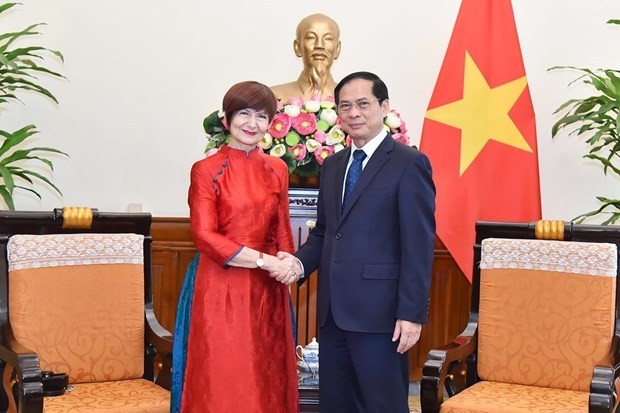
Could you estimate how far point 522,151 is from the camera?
14.2 ft

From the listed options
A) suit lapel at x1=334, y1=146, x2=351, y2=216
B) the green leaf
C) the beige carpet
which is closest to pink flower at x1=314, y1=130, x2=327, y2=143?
suit lapel at x1=334, y1=146, x2=351, y2=216

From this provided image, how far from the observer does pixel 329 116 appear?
11.2ft

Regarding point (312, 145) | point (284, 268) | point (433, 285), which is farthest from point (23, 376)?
point (433, 285)

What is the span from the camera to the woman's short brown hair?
8.71ft

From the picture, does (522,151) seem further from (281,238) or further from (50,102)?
(50,102)

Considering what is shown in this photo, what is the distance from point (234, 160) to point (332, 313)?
59 centimetres

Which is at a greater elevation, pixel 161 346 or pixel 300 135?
pixel 300 135

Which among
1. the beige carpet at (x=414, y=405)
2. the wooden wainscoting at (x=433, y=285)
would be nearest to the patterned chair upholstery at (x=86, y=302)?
the wooden wainscoting at (x=433, y=285)

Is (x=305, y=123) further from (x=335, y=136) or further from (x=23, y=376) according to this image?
(x=23, y=376)

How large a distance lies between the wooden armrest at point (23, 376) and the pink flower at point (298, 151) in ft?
4.11

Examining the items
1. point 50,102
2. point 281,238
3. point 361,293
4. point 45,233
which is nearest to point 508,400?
point 361,293

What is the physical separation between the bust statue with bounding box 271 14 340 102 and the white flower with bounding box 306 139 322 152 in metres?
0.68

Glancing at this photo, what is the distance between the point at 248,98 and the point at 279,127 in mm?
692

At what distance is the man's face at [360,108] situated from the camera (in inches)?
99.8
